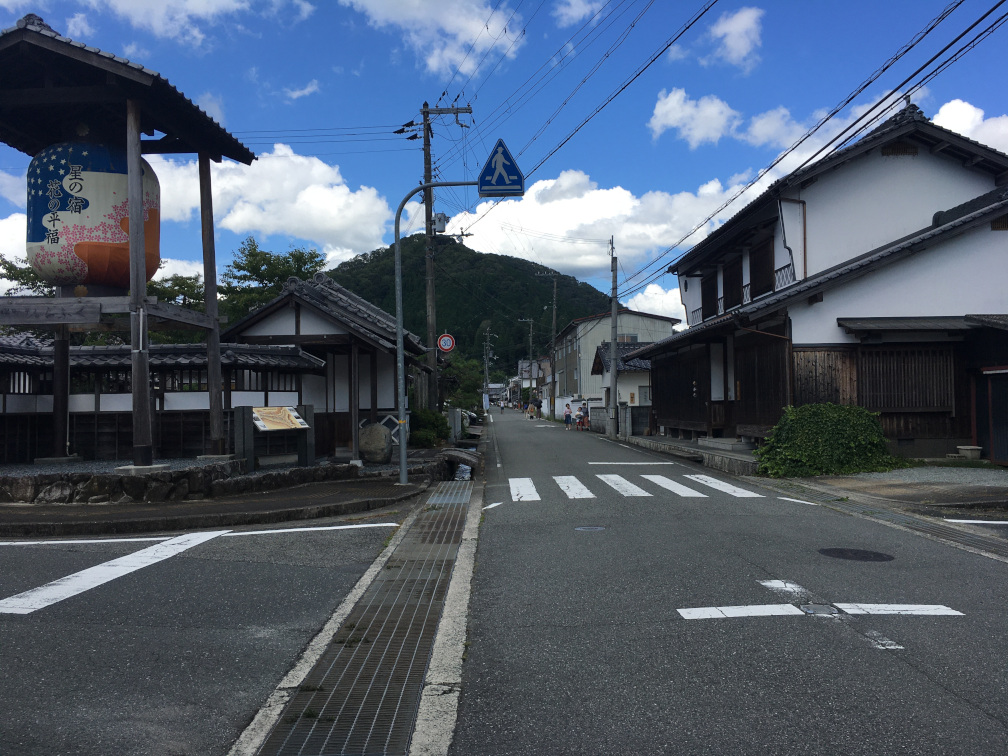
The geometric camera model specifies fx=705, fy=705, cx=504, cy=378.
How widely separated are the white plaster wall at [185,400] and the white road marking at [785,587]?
1227 centimetres

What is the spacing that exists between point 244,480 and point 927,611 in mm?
10212

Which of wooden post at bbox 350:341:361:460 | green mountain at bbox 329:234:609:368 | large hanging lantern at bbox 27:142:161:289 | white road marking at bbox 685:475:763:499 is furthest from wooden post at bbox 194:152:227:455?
green mountain at bbox 329:234:609:368

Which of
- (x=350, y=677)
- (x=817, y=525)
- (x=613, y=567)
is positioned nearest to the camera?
(x=350, y=677)

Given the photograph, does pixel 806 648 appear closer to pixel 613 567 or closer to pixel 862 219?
pixel 613 567

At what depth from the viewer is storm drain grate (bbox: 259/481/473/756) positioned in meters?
3.61

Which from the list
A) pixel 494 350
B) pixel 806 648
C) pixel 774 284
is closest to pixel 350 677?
pixel 806 648

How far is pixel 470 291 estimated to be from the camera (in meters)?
52.0

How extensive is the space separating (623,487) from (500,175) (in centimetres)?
639

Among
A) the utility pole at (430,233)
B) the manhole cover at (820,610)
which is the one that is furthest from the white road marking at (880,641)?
the utility pole at (430,233)

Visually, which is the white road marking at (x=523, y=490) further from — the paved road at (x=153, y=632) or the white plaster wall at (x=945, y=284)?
the white plaster wall at (x=945, y=284)

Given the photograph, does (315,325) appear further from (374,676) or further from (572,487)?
(374,676)

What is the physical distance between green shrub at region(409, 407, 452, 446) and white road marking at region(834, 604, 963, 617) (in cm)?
1747

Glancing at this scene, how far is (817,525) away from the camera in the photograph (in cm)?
952

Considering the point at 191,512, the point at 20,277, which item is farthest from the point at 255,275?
the point at 191,512
